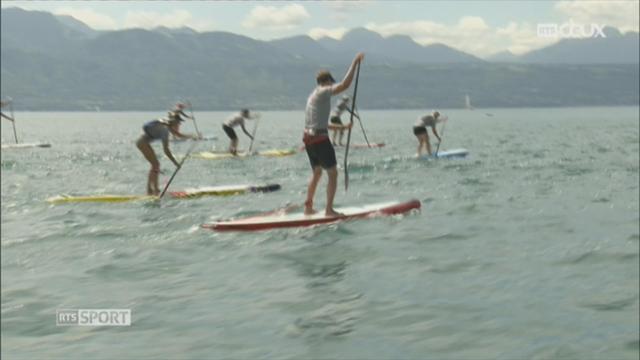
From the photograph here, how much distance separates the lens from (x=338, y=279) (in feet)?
36.4

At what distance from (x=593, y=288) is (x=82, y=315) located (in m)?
8.25

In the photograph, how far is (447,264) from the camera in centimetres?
1205

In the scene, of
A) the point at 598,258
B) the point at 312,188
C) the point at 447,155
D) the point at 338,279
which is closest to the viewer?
the point at 312,188

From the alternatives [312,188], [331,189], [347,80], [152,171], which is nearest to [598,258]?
[331,189]

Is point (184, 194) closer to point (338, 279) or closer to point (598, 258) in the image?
point (338, 279)

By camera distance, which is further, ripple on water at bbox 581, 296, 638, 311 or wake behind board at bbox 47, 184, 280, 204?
wake behind board at bbox 47, 184, 280, 204

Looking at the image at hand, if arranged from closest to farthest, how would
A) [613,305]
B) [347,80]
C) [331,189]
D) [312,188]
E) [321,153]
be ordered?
[347,80]
[321,153]
[613,305]
[312,188]
[331,189]

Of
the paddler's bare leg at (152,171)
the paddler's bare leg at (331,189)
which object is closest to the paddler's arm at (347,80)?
the paddler's bare leg at (331,189)

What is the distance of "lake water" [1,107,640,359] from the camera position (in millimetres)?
7809

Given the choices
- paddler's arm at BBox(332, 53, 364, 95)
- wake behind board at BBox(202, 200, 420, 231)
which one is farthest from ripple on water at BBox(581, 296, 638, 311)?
paddler's arm at BBox(332, 53, 364, 95)

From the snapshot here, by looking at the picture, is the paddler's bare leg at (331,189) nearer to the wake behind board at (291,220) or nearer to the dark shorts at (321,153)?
the wake behind board at (291,220)

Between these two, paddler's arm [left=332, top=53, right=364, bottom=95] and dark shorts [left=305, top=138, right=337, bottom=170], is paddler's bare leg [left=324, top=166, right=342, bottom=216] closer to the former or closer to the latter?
dark shorts [left=305, top=138, right=337, bottom=170]

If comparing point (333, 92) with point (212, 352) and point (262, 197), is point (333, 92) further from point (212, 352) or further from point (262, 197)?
point (262, 197)

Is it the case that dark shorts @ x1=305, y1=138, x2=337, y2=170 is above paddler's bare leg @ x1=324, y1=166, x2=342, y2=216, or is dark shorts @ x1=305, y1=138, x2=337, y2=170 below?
above
